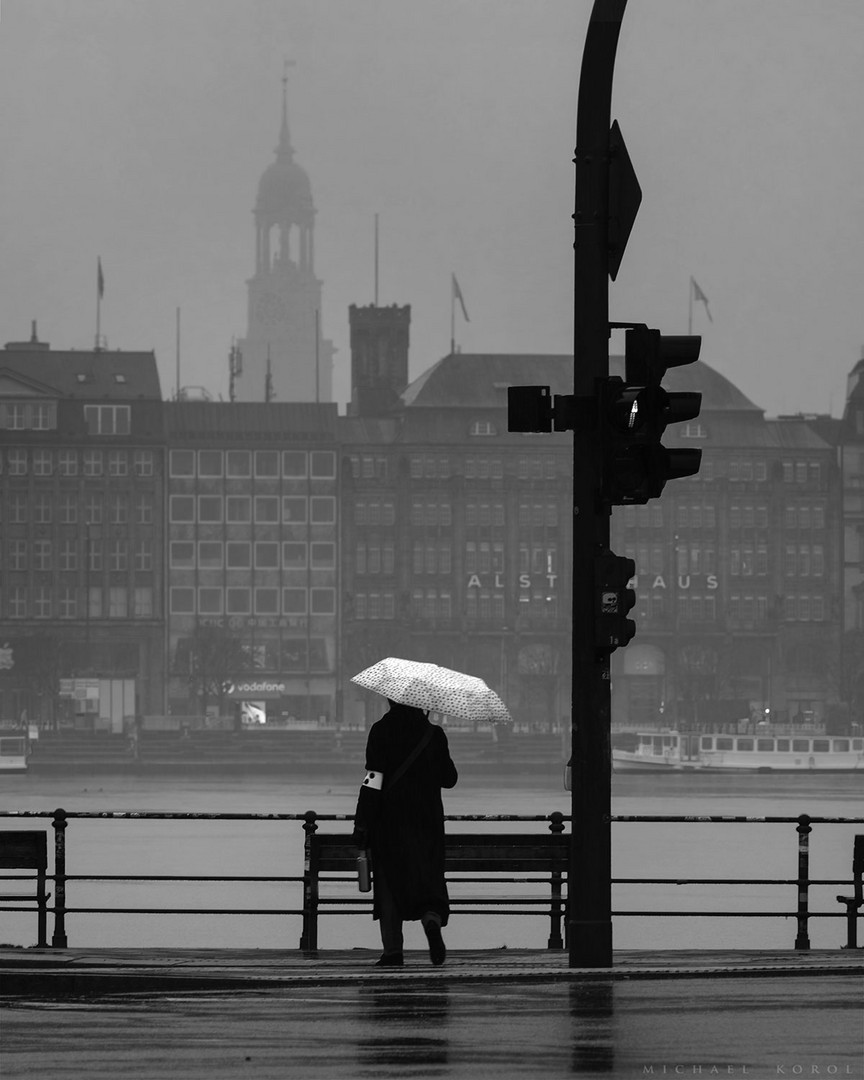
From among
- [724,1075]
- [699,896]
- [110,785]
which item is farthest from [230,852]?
[724,1075]

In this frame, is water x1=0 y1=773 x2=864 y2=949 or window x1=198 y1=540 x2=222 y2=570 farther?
window x1=198 y1=540 x2=222 y2=570

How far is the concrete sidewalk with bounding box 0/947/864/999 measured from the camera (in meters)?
12.1

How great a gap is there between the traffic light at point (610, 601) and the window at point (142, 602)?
126 m

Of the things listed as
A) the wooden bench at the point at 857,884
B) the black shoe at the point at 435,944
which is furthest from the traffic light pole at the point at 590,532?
the wooden bench at the point at 857,884

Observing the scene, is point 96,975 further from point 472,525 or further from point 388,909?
point 472,525

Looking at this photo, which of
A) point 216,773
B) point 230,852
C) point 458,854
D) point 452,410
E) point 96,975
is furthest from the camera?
point 452,410

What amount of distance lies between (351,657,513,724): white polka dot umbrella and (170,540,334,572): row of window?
5004 inches

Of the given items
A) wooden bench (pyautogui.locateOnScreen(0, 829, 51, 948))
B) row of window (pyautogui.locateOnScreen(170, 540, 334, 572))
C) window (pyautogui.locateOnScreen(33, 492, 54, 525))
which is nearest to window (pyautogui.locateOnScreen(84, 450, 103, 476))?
window (pyautogui.locateOnScreen(33, 492, 54, 525))

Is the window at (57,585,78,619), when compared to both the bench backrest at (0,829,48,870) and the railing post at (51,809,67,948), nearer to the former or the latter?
the railing post at (51,809,67,948)

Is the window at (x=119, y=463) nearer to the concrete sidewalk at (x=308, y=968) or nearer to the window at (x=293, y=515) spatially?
the window at (x=293, y=515)

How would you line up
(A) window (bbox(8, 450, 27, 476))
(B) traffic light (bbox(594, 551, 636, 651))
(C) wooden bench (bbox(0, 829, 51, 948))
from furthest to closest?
(A) window (bbox(8, 450, 27, 476)) < (C) wooden bench (bbox(0, 829, 51, 948)) < (B) traffic light (bbox(594, 551, 636, 651))

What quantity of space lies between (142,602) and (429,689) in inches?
4963

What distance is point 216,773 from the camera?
120m

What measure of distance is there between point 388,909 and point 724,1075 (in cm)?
456
